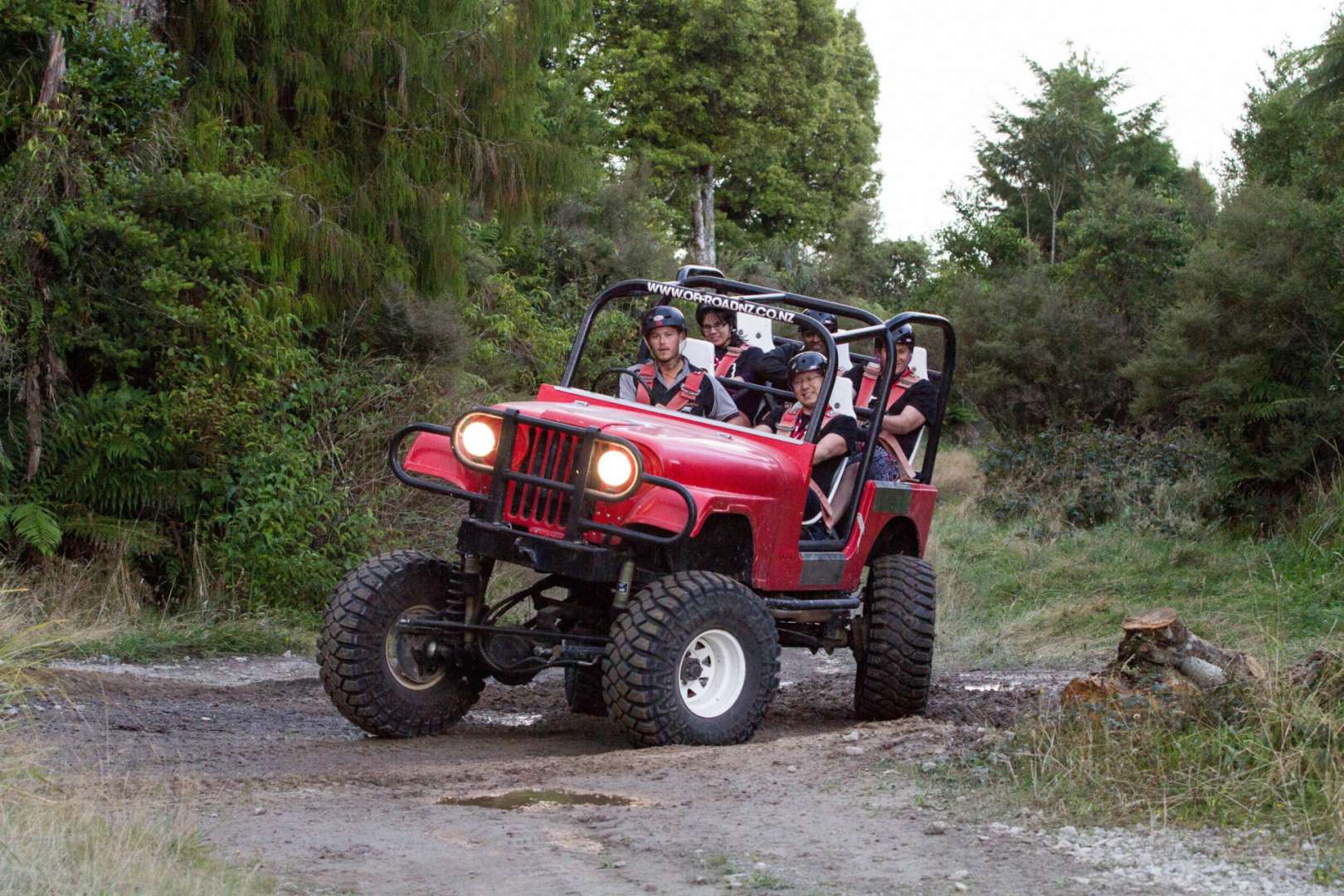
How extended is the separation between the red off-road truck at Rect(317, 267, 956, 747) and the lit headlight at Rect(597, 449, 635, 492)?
12 mm

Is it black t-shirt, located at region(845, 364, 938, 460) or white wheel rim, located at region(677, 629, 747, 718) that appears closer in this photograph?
white wheel rim, located at region(677, 629, 747, 718)

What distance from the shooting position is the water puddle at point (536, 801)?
20.0ft

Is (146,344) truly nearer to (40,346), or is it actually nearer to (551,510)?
(40,346)

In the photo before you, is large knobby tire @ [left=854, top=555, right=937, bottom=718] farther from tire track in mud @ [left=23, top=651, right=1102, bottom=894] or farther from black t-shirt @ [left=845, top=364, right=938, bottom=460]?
black t-shirt @ [left=845, top=364, right=938, bottom=460]

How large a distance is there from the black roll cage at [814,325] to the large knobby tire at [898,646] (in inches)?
17.0


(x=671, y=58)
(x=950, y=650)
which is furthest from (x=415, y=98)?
(x=671, y=58)

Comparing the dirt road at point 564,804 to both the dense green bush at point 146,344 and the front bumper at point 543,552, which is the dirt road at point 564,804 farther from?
the dense green bush at point 146,344

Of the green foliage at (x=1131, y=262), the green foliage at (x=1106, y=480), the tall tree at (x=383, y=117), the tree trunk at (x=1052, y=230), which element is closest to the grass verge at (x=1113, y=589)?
the green foliage at (x=1106, y=480)

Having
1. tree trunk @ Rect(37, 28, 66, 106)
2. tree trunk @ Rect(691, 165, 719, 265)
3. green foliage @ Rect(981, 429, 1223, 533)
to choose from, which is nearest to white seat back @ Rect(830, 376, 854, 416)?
tree trunk @ Rect(37, 28, 66, 106)

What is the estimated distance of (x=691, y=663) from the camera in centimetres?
732

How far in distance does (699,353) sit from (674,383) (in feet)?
1.65

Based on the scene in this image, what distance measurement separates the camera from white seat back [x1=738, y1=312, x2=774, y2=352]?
953 cm

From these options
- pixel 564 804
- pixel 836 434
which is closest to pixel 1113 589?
pixel 836 434

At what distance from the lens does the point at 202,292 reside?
1202 cm
